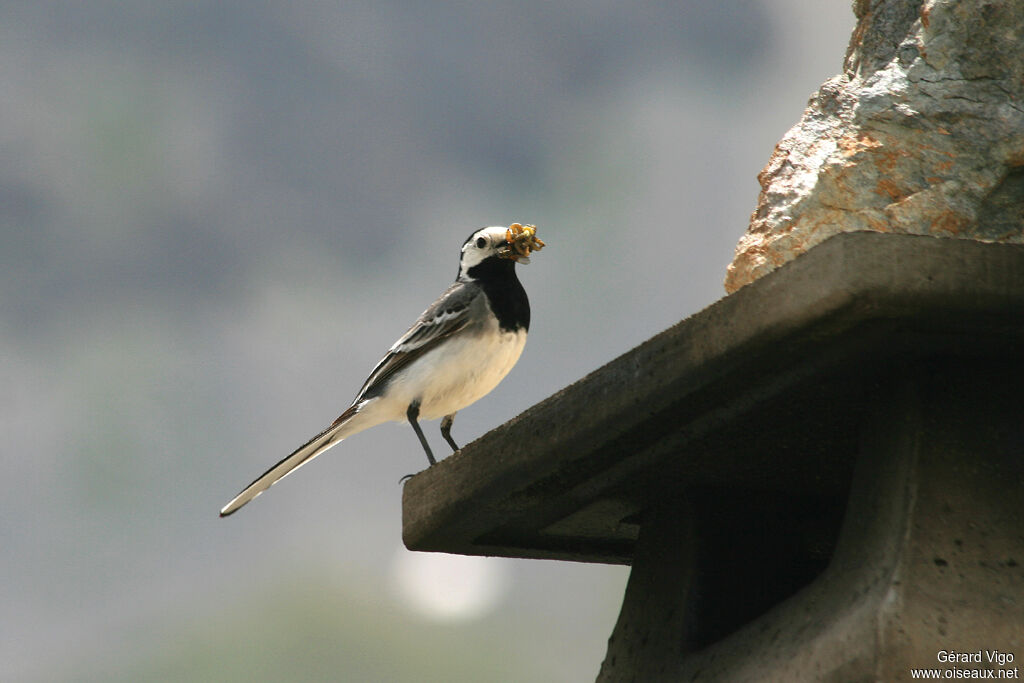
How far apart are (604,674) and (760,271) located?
5.04 ft

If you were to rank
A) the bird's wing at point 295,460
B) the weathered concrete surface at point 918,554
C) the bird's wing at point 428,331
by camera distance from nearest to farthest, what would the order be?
the weathered concrete surface at point 918,554 < the bird's wing at point 295,460 < the bird's wing at point 428,331

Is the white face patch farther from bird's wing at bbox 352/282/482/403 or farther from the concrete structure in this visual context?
the concrete structure

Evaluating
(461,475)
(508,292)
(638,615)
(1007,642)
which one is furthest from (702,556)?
(508,292)

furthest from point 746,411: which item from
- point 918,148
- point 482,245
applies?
point 482,245

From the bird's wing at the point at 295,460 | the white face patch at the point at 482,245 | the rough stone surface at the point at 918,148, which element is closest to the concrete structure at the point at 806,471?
the rough stone surface at the point at 918,148

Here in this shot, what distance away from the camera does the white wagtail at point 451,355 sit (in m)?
6.24

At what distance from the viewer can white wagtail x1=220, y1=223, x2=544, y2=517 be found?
6238 millimetres

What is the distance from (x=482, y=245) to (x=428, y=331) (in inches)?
26.1

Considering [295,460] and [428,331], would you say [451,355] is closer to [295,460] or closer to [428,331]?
[428,331]

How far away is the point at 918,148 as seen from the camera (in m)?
4.19

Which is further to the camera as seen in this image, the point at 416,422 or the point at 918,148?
the point at 416,422

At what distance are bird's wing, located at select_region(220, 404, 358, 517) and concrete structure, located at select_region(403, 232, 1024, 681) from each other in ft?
6.90

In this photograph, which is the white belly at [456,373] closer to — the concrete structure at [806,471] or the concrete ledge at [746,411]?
the concrete ledge at [746,411]

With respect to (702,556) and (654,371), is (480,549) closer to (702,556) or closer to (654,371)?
(702,556)
